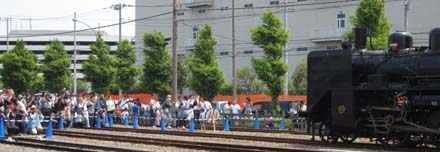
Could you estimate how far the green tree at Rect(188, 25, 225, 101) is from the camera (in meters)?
47.8

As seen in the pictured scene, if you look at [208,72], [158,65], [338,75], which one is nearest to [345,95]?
→ [338,75]

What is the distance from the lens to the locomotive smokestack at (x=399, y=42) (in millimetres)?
18669

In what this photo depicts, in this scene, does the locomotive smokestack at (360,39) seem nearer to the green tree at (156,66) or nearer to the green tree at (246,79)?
the green tree at (156,66)

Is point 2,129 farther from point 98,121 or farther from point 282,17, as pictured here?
point 282,17

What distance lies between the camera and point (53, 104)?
30844 millimetres

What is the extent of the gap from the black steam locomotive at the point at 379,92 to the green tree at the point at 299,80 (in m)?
39.2

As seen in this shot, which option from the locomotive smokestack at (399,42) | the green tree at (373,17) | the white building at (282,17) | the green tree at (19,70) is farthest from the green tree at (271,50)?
the green tree at (19,70)

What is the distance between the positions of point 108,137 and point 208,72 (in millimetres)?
24181

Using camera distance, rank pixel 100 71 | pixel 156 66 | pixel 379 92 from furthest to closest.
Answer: pixel 100 71 < pixel 156 66 < pixel 379 92

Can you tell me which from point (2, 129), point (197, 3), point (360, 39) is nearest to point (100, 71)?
point (197, 3)

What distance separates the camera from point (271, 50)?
40.8m

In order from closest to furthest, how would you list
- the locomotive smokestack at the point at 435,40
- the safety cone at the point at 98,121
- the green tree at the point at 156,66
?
1. the locomotive smokestack at the point at 435,40
2. the safety cone at the point at 98,121
3. the green tree at the point at 156,66

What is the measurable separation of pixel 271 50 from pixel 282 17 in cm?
1992

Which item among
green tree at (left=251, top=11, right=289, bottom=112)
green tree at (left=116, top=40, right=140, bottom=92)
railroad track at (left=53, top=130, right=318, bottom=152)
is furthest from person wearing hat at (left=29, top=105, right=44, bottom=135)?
green tree at (left=116, top=40, right=140, bottom=92)
